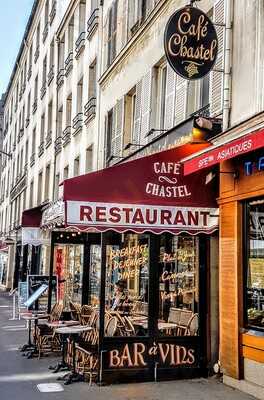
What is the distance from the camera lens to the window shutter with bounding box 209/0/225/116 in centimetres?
940

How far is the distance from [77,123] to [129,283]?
464 inches

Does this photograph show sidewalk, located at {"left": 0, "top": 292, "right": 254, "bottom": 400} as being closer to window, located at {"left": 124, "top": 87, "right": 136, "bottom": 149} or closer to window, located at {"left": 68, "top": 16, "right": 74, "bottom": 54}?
window, located at {"left": 124, "top": 87, "right": 136, "bottom": 149}

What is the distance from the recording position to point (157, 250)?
9.12 metres

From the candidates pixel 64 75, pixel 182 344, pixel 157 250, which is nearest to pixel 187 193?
pixel 157 250

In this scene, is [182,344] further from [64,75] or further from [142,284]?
[64,75]

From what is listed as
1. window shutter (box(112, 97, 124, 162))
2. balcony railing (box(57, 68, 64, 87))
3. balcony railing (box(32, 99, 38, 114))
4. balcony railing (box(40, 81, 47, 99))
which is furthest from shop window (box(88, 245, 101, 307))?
balcony railing (box(32, 99, 38, 114))

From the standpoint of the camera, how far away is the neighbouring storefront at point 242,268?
7.97m

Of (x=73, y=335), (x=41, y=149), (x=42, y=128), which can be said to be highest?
(x=42, y=128)

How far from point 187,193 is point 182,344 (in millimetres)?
2400

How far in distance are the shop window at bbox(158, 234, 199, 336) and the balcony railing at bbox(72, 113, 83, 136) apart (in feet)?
37.2

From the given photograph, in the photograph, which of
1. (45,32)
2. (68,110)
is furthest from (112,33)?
(45,32)

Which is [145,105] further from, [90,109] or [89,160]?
[89,160]

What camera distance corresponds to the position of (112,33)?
16938 mm

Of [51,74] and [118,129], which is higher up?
[51,74]
